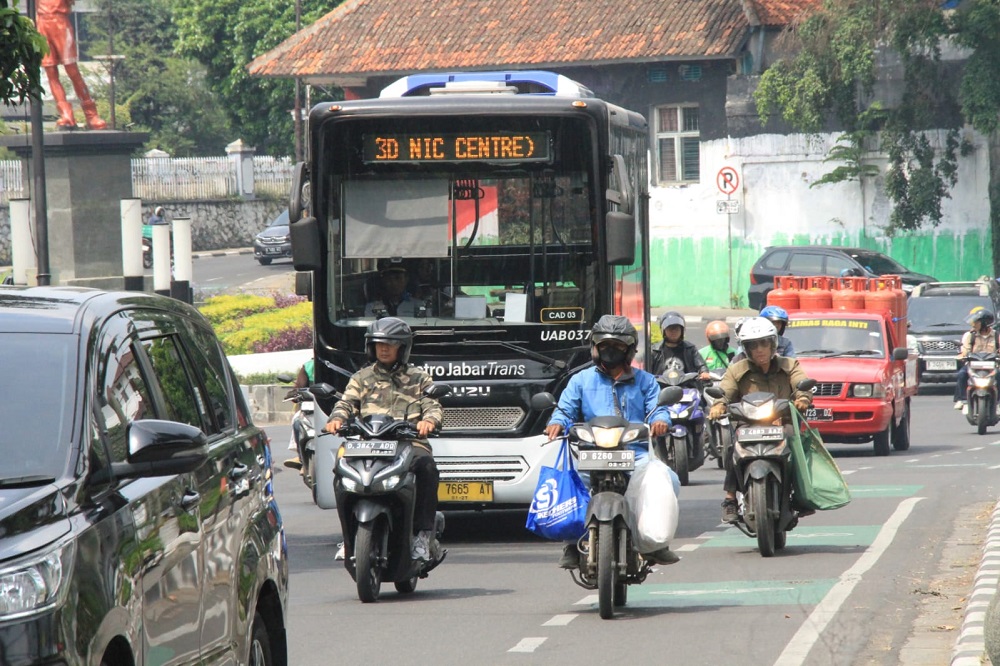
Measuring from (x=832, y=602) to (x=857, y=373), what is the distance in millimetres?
11805

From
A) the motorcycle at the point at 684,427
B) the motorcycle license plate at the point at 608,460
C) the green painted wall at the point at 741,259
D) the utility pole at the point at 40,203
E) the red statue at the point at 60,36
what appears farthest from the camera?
the green painted wall at the point at 741,259

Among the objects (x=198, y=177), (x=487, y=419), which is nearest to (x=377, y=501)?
(x=487, y=419)

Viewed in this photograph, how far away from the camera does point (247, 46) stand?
59.1m

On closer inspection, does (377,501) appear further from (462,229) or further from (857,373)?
(857,373)

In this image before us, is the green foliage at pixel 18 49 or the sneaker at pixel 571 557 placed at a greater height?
the green foliage at pixel 18 49

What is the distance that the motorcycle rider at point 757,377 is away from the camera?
41.3 feet

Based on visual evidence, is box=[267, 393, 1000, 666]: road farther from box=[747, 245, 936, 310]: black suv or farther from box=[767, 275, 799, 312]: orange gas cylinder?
box=[747, 245, 936, 310]: black suv

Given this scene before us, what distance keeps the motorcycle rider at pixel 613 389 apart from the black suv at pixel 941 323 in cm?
2057

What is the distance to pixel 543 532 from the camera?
32.8ft

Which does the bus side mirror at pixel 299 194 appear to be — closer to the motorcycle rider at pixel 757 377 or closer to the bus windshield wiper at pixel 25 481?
the motorcycle rider at pixel 757 377

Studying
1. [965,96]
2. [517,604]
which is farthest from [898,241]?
[517,604]

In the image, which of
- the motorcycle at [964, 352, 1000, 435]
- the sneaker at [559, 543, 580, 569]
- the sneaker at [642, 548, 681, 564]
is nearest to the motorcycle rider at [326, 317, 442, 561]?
the sneaker at [559, 543, 580, 569]

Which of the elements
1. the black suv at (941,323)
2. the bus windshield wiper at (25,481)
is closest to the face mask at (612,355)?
the bus windshield wiper at (25,481)

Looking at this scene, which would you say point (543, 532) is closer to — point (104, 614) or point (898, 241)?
point (104, 614)
